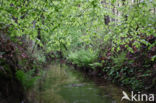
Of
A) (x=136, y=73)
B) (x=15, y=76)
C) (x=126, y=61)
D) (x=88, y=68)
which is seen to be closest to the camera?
(x=15, y=76)

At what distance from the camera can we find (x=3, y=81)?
428 cm

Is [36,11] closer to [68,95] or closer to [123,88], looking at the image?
[68,95]

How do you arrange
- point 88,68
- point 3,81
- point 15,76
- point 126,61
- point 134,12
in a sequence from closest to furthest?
point 3,81
point 134,12
point 15,76
point 126,61
point 88,68

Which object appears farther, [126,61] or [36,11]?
[126,61]

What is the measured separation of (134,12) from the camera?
185 inches

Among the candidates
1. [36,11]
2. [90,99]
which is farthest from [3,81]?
[90,99]

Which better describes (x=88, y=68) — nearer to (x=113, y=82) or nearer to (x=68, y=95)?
(x=113, y=82)

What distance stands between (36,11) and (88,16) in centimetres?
181

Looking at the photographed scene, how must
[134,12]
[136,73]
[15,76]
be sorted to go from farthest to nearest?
[136,73], [15,76], [134,12]

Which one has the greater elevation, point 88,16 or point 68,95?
point 88,16

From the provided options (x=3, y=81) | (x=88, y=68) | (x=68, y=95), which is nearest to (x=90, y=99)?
(x=68, y=95)

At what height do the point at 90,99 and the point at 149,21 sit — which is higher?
the point at 149,21

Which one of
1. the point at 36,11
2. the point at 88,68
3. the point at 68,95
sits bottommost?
the point at 88,68

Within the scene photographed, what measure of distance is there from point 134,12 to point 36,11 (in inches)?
126
